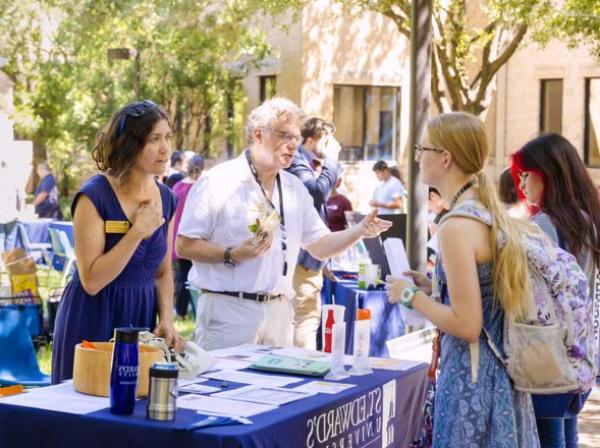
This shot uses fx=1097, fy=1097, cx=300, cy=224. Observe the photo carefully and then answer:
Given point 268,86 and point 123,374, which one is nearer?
point 123,374

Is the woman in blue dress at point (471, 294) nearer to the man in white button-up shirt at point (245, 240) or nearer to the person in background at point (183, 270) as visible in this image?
the man in white button-up shirt at point (245, 240)

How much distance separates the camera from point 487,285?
361 cm

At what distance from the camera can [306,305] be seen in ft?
24.2

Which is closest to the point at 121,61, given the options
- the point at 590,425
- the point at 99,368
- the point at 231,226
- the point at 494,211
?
the point at 590,425

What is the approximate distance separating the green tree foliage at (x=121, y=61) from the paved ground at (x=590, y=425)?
17066 millimetres

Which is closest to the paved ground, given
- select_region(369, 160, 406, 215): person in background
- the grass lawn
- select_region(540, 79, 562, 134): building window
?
the grass lawn

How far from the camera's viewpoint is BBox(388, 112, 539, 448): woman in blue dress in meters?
3.54

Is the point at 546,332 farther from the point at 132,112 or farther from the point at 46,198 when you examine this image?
the point at 46,198

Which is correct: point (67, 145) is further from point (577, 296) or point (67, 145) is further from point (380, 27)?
point (577, 296)

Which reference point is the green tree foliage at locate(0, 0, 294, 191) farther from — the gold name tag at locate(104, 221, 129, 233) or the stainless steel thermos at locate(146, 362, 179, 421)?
the stainless steel thermos at locate(146, 362, 179, 421)

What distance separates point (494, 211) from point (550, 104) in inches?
901

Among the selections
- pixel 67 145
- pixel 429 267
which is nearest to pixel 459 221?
pixel 429 267

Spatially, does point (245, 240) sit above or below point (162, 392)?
above

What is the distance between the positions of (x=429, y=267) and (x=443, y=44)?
929cm
